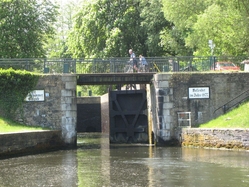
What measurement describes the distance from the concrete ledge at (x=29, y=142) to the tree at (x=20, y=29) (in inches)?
658

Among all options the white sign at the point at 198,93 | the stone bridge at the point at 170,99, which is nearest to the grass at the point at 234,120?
the stone bridge at the point at 170,99

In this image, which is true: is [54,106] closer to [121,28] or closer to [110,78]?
[110,78]

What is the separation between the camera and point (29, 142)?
28578 millimetres

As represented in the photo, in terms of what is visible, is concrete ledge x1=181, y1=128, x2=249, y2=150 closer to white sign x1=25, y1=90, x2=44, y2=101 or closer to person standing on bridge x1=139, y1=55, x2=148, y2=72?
person standing on bridge x1=139, y1=55, x2=148, y2=72

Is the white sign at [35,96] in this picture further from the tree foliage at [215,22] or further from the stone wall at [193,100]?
the tree foliage at [215,22]

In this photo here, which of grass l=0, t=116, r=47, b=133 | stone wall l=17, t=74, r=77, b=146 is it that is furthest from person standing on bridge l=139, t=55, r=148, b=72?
grass l=0, t=116, r=47, b=133

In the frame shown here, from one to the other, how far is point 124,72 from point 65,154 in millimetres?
7826

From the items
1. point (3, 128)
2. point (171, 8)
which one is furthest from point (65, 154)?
point (171, 8)

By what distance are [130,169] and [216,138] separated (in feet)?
24.1

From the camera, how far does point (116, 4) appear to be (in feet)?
165

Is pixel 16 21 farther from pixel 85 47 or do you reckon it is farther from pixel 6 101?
pixel 6 101

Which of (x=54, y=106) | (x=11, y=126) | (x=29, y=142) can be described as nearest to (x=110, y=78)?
(x=54, y=106)

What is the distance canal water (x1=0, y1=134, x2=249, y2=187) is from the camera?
64.2 ft

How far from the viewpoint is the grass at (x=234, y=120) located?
29.3 m
